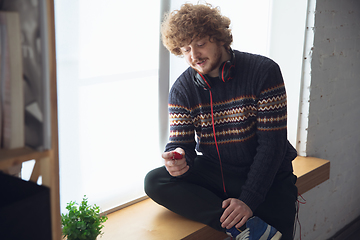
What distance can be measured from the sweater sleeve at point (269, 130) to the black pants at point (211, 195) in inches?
3.1

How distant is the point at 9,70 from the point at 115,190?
960 mm

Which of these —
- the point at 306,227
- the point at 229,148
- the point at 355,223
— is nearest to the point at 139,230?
the point at 229,148

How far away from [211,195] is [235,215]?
0.15 metres

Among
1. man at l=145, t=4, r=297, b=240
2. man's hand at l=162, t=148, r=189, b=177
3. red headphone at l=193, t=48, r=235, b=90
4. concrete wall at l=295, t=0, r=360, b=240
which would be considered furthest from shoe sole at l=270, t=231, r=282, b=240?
concrete wall at l=295, t=0, r=360, b=240

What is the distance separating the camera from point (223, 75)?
4.49ft

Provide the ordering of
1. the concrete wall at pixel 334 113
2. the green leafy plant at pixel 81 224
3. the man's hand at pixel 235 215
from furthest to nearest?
the concrete wall at pixel 334 113, the man's hand at pixel 235 215, the green leafy plant at pixel 81 224

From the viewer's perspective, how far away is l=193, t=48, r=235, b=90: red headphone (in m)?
1.36

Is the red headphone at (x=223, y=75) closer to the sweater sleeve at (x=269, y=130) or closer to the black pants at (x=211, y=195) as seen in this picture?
the sweater sleeve at (x=269, y=130)

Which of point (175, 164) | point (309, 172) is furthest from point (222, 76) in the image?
point (309, 172)

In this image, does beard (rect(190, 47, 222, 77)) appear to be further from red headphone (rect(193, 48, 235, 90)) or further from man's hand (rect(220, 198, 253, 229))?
man's hand (rect(220, 198, 253, 229))

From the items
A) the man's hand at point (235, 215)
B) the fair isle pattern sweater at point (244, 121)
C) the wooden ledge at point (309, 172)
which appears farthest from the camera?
the wooden ledge at point (309, 172)

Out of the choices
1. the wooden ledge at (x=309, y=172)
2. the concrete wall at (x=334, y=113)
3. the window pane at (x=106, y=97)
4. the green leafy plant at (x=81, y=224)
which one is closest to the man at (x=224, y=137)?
the window pane at (x=106, y=97)

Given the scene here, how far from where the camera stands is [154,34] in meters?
1.54

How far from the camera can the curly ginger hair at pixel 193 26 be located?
129 cm
